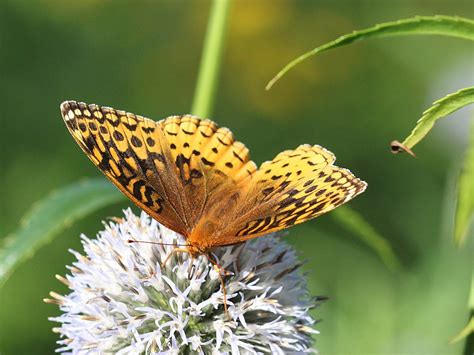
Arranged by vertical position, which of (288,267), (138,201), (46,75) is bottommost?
(288,267)

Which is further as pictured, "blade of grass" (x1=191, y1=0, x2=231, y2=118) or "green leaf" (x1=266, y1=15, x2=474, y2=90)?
"blade of grass" (x1=191, y1=0, x2=231, y2=118)

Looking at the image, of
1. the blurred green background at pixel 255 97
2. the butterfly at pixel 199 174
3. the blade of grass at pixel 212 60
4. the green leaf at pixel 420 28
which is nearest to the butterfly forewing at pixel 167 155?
the butterfly at pixel 199 174

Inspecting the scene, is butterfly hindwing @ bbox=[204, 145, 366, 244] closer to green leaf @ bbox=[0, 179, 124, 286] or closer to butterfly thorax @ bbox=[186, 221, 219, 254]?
butterfly thorax @ bbox=[186, 221, 219, 254]

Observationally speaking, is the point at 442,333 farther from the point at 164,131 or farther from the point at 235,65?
the point at 235,65

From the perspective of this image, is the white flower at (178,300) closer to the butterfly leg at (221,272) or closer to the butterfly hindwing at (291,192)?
the butterfly leg at (221,272)

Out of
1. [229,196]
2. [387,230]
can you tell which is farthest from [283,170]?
[387,230]

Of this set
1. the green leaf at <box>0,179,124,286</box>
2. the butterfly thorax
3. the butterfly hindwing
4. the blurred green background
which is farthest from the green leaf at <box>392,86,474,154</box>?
the blurred green background
